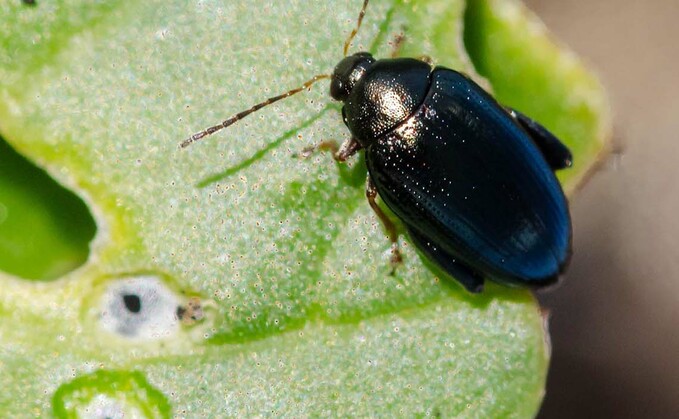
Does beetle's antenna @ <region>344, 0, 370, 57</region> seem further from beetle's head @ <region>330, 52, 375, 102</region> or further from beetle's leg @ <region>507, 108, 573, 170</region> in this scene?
beetle's leg @ <region>507, 108, 573, 170</region>

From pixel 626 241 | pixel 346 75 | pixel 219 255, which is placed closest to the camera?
pixel 219 255

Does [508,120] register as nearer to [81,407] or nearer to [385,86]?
[385,86]

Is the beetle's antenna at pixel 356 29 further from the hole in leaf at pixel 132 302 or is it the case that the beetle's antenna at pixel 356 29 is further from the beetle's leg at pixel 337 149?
the hole in leaf at pixel 132 302

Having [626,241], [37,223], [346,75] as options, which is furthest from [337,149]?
[626,241]

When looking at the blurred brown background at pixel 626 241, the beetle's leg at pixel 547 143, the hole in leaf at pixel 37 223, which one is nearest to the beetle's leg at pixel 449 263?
the beetle's leg at pixel 547 143

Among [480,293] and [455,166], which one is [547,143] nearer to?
[455,166]

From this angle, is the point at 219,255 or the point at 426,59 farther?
the point at 426,59

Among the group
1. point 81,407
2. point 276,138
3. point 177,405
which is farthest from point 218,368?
point 276,138
